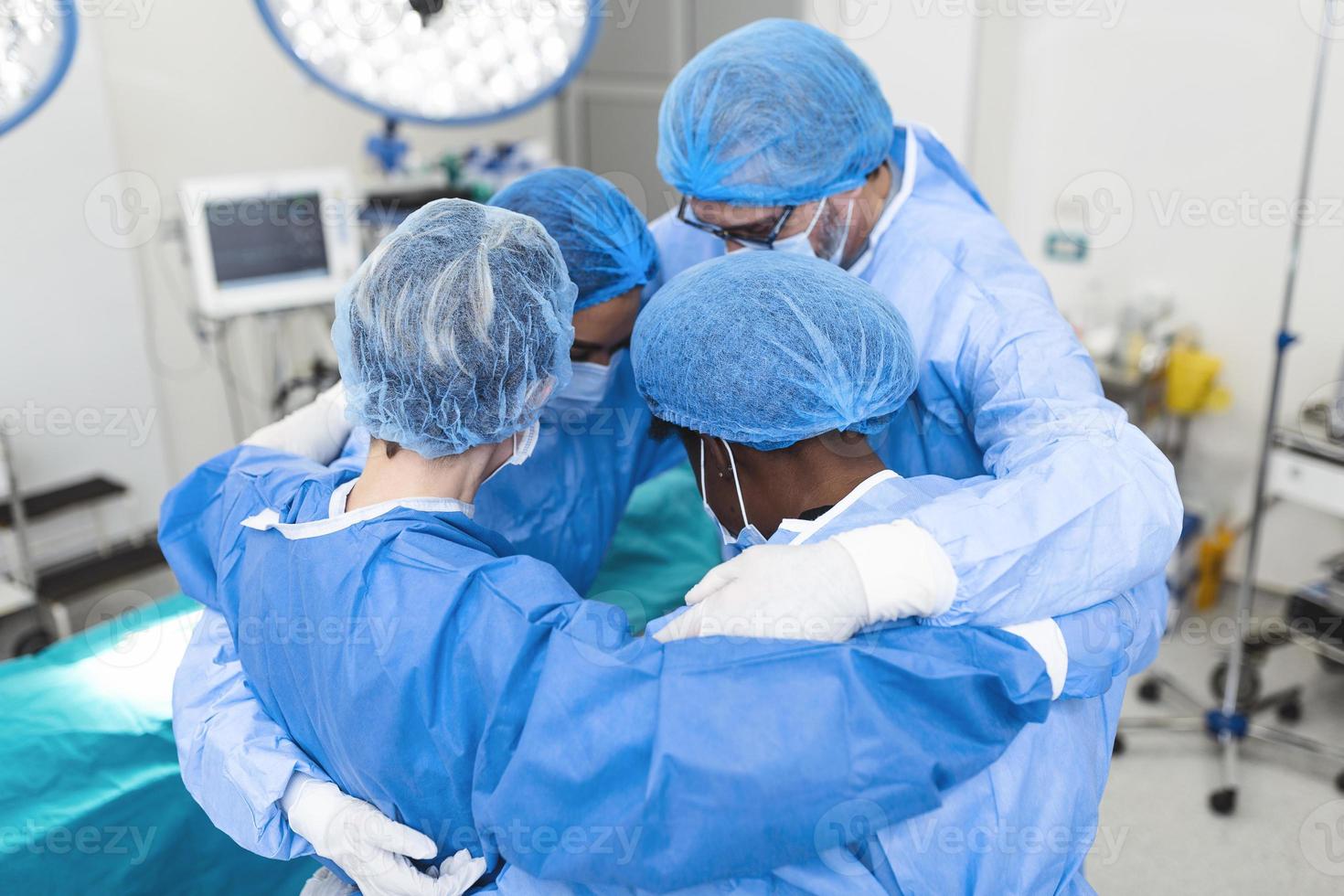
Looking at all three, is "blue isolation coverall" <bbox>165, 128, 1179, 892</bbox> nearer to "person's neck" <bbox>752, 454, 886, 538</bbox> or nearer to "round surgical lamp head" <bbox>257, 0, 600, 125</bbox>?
"person's neck" <bbox>752, 454, 886, 538</bbox>

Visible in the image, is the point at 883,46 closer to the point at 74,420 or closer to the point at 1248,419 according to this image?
the point at 1248,419

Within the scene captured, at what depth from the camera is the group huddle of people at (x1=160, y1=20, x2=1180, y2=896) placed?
0.93 metres

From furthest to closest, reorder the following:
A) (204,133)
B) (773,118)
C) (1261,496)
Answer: (204,133) → (1261,496) → (773,118)

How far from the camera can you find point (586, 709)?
93 centimetres

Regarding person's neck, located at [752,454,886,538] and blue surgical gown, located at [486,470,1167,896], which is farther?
person's neck, located at [752,454,886,538]

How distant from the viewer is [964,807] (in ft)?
3.42

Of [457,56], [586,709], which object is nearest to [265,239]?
[457,56]

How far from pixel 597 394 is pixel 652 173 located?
127 inches

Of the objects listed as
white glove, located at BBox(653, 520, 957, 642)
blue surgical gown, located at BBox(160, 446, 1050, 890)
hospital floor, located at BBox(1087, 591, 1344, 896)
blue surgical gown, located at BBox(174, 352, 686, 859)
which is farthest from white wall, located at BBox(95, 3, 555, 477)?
hospital floor, located at BBox(1087, 591, 1344, 896)

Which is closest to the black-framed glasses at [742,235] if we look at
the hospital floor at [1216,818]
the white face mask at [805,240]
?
the white face mask at [805,240]

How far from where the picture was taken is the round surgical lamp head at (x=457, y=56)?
3.28 feet

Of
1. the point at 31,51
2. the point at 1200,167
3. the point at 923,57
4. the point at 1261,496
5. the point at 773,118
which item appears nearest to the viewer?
the point at 31,51

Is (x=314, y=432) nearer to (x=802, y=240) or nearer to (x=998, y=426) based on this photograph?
(x=802, y=240)

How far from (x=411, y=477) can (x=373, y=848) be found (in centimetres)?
38
